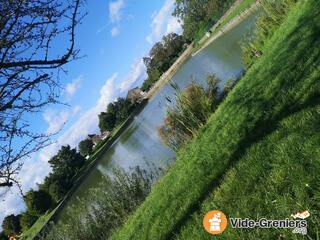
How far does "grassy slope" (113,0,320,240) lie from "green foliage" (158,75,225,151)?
8.71ft

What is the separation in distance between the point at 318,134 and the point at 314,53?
12.8 feet

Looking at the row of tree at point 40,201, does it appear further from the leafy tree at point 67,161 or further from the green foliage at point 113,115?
the green foliage at point 113,115

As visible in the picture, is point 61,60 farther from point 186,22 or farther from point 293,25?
point 186,22

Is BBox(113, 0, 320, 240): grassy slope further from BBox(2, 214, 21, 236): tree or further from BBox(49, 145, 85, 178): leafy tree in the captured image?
BBox(49, 145, 85, 178): leafy tree

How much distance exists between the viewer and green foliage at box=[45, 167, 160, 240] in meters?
13.0

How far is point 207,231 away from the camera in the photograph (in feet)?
18.2

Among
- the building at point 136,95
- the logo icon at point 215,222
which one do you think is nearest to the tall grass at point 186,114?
the logo icon at point 215,222

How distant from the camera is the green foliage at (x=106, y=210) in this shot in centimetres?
1305

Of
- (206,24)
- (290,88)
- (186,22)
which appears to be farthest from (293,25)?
(186,22)

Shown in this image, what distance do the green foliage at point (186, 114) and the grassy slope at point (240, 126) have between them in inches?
105

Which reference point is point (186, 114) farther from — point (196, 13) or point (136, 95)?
point (136, 95)

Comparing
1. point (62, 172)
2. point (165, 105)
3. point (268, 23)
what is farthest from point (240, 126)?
point (62, 172)

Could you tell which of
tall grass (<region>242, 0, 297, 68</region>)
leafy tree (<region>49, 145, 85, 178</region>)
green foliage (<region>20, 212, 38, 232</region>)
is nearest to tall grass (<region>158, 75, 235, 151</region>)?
tall grass (<region>242, 0, 297, 68</region>)

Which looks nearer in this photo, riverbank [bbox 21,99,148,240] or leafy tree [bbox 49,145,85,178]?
riverbank [bbox 21,99,148,240]
